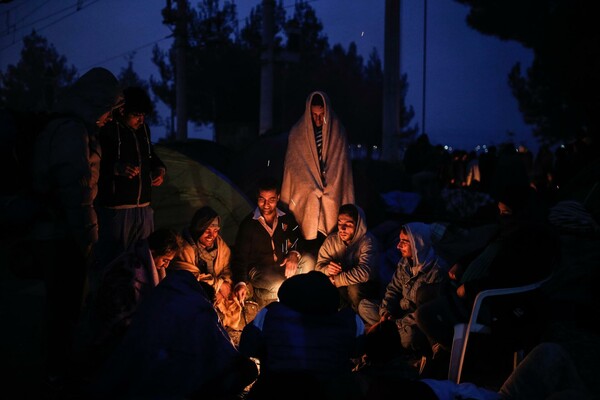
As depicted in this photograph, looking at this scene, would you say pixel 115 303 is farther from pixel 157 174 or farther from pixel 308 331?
pixel 157 174

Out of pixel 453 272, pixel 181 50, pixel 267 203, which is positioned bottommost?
pixel 453 272

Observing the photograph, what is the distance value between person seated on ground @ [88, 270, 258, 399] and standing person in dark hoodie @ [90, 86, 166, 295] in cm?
202

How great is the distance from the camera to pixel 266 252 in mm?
6363

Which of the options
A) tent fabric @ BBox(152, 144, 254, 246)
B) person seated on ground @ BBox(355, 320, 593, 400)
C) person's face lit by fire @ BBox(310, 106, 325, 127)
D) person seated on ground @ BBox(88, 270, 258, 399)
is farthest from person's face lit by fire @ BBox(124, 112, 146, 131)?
person seated on ground @ BBox(355, 320, 593, 400)

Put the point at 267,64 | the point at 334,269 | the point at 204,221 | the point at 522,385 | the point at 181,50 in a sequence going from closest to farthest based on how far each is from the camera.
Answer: the point at 522,385 → the point at 204,221 → the point at 334,269 → the point at 267,64 → the point at 181,50

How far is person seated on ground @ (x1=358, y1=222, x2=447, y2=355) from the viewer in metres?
4.81

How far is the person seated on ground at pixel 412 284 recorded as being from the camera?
4.81 meters

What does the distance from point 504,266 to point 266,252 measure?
2985 millimetres

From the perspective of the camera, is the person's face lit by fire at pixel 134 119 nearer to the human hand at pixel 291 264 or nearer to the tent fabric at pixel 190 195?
the human hand at pixel 291 264

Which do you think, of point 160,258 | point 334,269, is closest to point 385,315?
point 334,269

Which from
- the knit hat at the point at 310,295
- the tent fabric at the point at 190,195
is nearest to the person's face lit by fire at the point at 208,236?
the tent fabric at the point at 190,195

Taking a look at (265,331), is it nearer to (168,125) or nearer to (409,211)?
(409,211)

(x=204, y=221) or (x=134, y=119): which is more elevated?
(x=134, y=119)

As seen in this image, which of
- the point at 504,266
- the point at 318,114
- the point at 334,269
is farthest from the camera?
the point at 318,114
